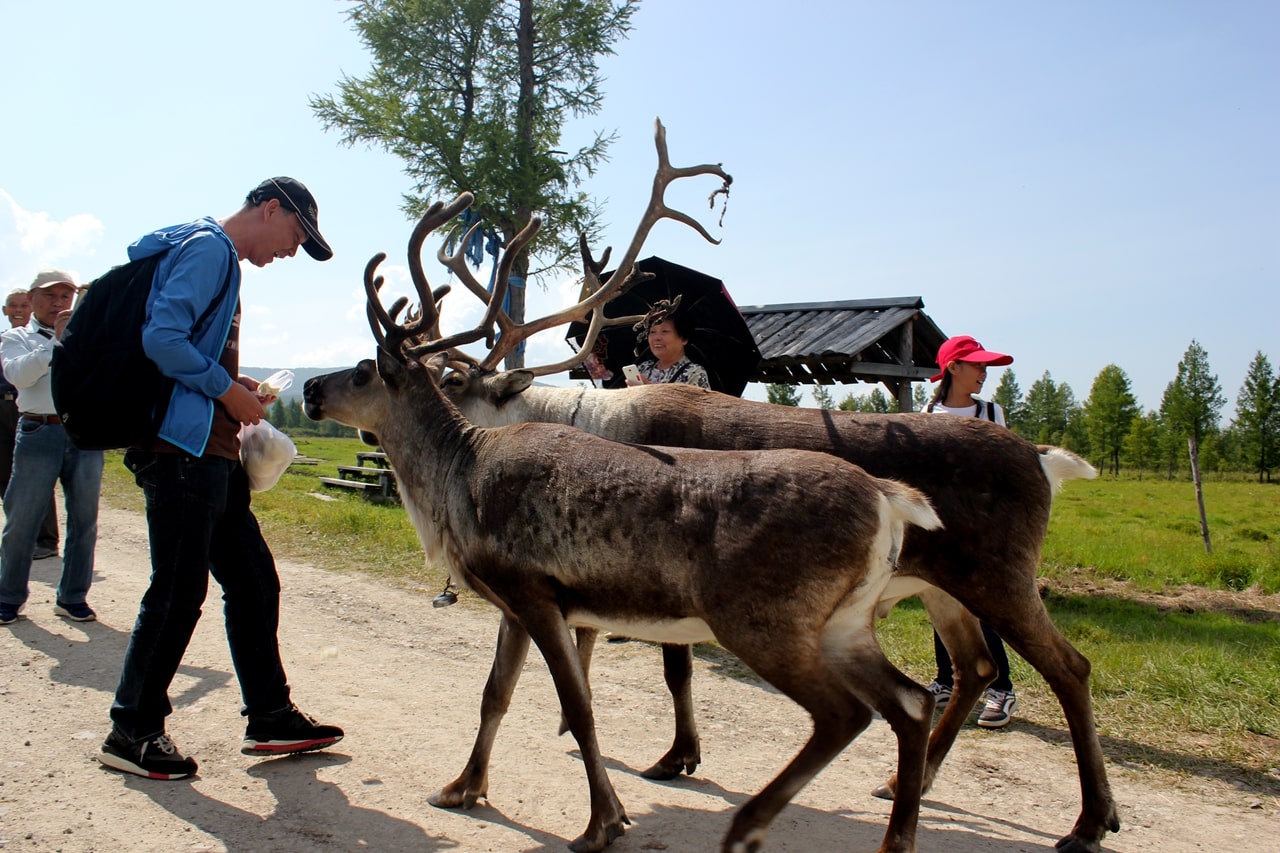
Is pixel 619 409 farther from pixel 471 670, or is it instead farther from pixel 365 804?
pixel 365 804

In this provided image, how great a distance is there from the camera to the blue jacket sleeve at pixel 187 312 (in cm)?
396

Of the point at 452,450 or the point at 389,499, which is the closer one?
the point at 452,450

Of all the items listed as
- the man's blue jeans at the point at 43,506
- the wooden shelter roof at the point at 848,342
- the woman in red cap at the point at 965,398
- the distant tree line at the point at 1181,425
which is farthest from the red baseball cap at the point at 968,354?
the distant tree line at the point at 1181,425

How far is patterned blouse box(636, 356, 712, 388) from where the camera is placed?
21.7ft

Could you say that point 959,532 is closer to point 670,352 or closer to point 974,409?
point 974,409

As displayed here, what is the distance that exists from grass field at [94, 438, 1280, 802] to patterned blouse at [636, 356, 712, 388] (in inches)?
95.8

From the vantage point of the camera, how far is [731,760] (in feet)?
15.9

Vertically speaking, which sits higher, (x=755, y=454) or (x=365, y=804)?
(x=755, y=454)

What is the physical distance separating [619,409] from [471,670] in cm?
216

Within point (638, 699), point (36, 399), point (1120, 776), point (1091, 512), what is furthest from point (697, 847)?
point (1091, 512)

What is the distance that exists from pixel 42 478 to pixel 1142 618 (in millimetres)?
9763

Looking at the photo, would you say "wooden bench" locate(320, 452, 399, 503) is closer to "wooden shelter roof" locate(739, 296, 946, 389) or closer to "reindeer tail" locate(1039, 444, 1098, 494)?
"wooden shelter roof" locate(739, 296, 946, 389)

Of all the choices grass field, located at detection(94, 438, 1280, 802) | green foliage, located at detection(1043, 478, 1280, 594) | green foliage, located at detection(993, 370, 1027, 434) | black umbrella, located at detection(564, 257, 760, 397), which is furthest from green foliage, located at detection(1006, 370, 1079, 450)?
black umbrella, located at detection(564, 257, 760, 397)

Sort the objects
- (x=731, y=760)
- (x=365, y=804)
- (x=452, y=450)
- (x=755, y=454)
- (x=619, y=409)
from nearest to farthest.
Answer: (x=755, y=454), (x=365, y=804), (x=452, y=450), (x=731, y=760), (x=619, y=409)
